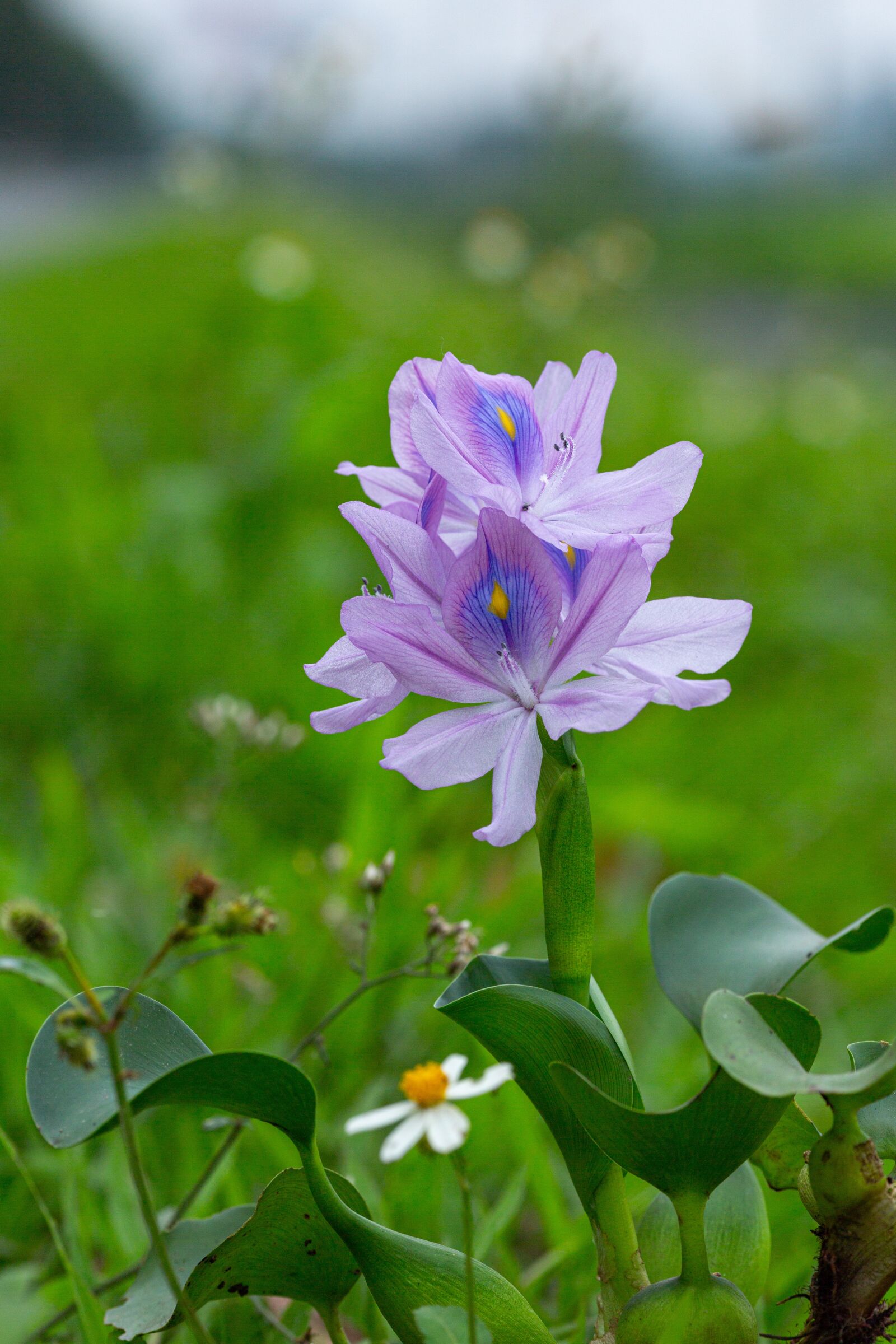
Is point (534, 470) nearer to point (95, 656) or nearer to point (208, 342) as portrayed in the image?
point (95, 656)

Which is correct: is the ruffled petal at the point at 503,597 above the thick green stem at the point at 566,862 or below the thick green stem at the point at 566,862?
above

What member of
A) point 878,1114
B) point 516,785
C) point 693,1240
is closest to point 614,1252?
point 693,1240

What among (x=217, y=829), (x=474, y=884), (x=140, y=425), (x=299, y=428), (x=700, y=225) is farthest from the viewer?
(x=700, y=225)

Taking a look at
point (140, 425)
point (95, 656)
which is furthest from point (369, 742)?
point (140, 425)

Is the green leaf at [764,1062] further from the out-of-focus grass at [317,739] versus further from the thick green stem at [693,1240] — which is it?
the out-of-focus grass at [317,739]

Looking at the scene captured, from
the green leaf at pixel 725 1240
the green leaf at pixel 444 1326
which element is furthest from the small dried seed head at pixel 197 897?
the green leaf at pixel 725 1240

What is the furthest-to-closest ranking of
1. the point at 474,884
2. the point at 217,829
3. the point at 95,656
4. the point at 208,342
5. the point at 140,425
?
the point at 208,342, the point at 140,425, the point at 95,656, the point at 217,829, the point at 474,884

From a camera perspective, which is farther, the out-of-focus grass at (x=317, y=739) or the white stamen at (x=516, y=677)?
the out-of-focus grass at (x=317, y=739)
